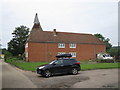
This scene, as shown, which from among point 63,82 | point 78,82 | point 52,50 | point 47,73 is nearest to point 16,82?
point 63,82

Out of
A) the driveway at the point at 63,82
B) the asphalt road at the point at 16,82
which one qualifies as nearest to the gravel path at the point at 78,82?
the driveway at the point at 63,82

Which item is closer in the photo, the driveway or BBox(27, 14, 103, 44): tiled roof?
the driveway

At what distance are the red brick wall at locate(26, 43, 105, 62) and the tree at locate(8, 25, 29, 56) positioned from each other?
86.3 feet

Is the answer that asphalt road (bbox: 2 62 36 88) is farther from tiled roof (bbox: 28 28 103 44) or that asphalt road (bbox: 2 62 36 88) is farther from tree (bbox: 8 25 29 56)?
tree (bbox: 8 25 29 56)

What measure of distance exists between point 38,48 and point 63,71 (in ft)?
89.2

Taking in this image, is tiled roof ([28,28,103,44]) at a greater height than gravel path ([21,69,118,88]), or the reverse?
tiled roof ([28,28,103,44])

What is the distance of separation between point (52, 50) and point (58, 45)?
80.9 inches

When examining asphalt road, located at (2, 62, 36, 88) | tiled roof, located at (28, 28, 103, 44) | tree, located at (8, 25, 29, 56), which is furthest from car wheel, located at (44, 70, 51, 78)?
tree, located at (8, 25, 29, 56)

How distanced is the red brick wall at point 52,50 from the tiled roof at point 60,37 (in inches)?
44.3

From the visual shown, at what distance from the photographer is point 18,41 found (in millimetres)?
70312

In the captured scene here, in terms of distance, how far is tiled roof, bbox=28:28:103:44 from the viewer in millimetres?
43931

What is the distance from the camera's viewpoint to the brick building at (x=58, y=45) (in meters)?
42.5

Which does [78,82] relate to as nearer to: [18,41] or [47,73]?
[47,73]

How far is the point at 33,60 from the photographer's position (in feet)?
138
